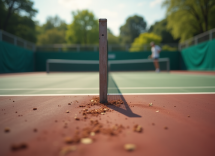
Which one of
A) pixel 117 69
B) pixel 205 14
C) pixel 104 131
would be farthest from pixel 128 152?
pixel 205 14

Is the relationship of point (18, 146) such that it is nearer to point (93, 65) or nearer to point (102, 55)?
point (102, 55)

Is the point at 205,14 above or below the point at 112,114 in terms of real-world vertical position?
above

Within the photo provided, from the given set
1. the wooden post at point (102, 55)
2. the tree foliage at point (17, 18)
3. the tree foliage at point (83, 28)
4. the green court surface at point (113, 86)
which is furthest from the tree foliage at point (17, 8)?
the wooden post at point (102, 55)

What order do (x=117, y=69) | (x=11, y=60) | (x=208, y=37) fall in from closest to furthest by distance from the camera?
(x=208, y=37)
(x=11, y=60)
(x=117, y=69)

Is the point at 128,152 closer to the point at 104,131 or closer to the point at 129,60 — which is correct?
the point at 104,131

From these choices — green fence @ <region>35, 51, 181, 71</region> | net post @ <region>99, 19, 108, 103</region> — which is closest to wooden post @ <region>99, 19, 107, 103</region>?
net post @ <region>99, 19, 108, 103</region>

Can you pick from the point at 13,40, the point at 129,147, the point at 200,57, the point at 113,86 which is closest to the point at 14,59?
the point at 13,40

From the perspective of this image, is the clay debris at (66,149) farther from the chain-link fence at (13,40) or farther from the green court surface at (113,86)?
the chain-link fence at (13,40)

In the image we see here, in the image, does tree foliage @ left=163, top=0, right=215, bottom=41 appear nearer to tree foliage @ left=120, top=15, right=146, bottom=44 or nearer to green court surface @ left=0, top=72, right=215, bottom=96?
green court surface @ left=0, top=72, right=215, bottom=96
